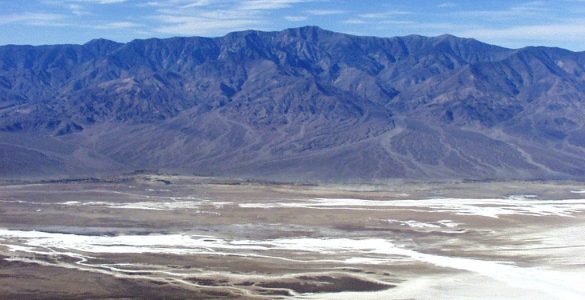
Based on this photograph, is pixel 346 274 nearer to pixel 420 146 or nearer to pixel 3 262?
pixel 3 262

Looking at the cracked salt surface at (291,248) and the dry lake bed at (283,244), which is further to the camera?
the cracked salt surface at (291,248)

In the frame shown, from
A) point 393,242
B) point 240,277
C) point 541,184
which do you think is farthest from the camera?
point 541,184

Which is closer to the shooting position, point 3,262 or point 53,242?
point 3,262

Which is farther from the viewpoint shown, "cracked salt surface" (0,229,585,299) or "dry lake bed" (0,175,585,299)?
"cracked salt surface" (0,229,585,299)

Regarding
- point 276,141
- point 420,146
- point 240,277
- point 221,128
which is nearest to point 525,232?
point 240,277

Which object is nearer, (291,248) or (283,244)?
(291,248)

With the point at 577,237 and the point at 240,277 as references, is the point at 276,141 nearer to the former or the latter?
the point at 577,237

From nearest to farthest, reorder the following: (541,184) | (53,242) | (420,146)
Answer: (53,242)
(541,184)
(420,146)
